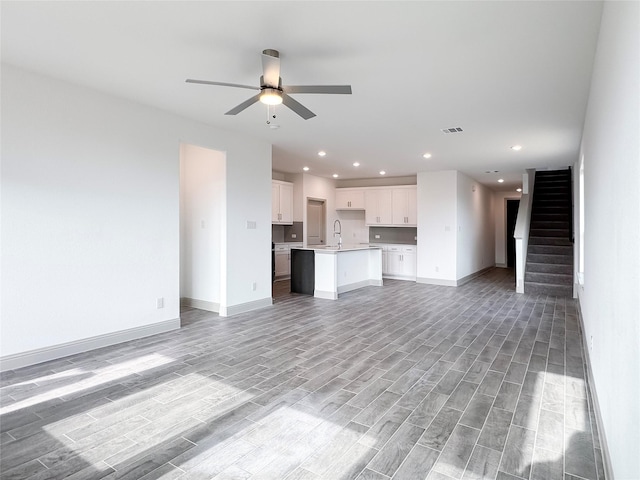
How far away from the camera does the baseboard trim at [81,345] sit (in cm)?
334

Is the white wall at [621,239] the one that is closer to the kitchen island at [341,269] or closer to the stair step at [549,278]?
the kitchen island at [341,269]

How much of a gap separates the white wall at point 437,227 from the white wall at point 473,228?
158 mm

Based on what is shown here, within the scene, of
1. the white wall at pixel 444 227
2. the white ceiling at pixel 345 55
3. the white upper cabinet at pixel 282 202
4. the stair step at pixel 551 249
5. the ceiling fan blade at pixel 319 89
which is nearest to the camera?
the white ceiling at pixel 345 55

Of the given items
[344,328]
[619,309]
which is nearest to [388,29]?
[619,309]

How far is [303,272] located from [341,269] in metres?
0.77

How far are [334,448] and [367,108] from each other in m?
3.54

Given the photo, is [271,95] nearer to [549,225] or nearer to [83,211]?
[83,211]

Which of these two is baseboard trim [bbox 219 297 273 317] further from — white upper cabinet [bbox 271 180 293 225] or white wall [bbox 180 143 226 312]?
white upper cabinet [bbox 271 180 293 225]

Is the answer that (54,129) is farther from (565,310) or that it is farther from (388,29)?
Result: (565,310)

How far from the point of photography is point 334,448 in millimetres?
2148

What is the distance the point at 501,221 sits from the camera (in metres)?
12.5

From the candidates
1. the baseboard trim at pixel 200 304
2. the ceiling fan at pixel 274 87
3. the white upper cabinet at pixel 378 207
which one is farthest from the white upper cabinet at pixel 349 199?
the ceiling fan at pixel 274 87

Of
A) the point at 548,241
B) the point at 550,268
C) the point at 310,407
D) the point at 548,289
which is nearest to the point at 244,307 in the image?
the point at 310,407

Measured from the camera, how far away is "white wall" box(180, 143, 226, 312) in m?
5.47
